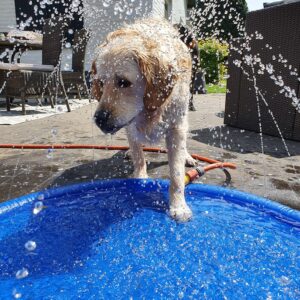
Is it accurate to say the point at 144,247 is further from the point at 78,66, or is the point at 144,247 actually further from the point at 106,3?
the point at 106,3

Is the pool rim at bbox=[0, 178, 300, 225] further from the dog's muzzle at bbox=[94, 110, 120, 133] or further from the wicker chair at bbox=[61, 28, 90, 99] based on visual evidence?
the wicker chair at bbox=[61, 28, 90, 99]

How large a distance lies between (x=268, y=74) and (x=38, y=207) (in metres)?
4.23

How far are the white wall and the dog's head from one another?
13795 mm

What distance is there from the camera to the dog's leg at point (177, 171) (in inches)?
110

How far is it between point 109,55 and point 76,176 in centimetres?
172

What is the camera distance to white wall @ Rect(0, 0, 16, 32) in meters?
14.5

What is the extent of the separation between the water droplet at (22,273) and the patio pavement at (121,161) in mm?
1302

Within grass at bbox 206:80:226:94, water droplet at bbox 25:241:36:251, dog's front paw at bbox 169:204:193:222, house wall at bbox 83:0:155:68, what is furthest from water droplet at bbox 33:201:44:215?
grass at bbox 206:80:226:94

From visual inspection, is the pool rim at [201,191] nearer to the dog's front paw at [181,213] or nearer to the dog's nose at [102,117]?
the dog's front paw at [181,213]

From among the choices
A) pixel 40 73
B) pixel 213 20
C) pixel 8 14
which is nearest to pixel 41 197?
pixel 40 73

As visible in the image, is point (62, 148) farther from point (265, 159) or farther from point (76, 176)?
point (265, 159)

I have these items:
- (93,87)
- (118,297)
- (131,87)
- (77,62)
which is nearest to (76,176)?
(93,87)

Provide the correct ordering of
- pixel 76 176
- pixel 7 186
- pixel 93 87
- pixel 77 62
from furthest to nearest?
1. pixel 77 62
2. pixel 76 176
3. pixel 7 186
4. pixel 93 87

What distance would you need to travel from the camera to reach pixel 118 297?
6.00ft
